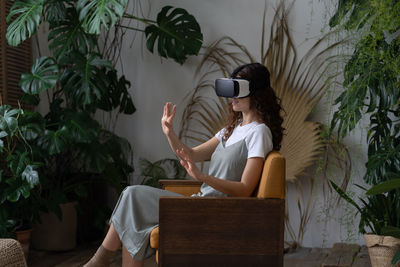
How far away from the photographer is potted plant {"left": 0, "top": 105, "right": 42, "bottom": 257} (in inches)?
125

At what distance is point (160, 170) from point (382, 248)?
1.93m

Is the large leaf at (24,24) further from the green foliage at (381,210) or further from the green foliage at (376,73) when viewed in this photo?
the green foliage at (381,210)

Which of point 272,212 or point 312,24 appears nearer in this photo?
point 272,212

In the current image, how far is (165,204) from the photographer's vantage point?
222 cm

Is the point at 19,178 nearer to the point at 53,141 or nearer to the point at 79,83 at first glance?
the point at 53,141

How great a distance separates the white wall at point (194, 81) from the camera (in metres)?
4.03

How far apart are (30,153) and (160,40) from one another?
4.60 feet

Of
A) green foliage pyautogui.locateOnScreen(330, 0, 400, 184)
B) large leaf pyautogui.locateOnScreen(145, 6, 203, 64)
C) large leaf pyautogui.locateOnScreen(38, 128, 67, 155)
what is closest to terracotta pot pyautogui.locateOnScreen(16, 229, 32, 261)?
large leaf pyautogui.locateOnScreen(38, 128, 67, 155)

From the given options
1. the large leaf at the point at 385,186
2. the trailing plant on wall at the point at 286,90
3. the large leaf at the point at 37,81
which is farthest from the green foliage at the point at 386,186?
the large leaf at the point at 37,81

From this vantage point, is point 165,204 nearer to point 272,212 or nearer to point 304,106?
point 272,212

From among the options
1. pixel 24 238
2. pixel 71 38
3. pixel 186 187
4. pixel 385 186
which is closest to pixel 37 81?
pixel 71 38

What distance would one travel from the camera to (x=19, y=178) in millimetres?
A: 3322

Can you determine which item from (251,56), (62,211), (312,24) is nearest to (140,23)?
(251,56)

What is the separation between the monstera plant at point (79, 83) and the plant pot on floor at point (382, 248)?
1968mm
